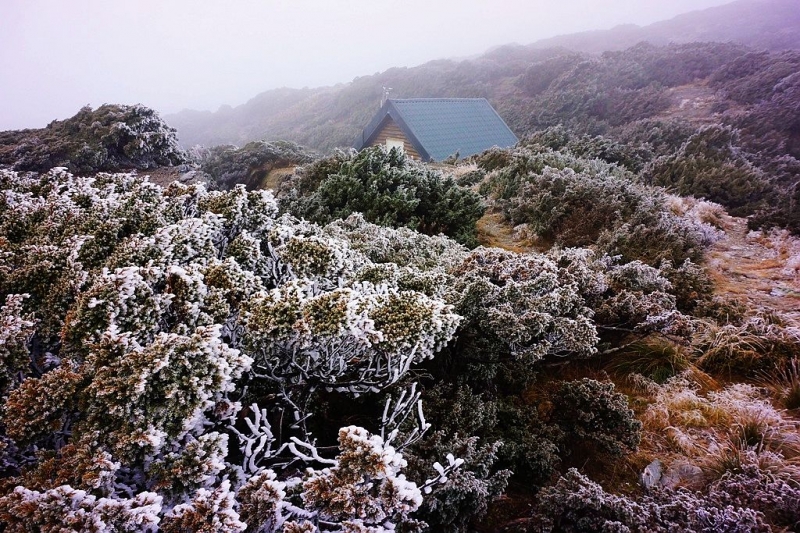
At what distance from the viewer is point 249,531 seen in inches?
74.9

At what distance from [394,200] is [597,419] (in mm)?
5330

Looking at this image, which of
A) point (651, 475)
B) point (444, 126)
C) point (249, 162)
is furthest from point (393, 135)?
point (651, 475)

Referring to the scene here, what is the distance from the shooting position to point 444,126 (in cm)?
1925

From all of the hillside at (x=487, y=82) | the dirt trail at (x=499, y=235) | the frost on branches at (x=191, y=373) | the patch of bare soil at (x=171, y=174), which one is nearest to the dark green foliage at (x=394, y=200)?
the dirt trail at (x=499, y=235)

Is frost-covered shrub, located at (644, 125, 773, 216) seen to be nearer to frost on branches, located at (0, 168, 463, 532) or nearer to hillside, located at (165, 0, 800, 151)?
frost on branches, located at (0, 168, 463, 532)

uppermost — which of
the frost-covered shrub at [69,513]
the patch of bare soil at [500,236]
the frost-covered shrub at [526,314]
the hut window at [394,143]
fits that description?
the hut window at [394,143]

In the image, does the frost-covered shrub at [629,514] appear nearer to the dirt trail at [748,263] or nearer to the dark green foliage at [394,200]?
the dirt trail at [748,263]

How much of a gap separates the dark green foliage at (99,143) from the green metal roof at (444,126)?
8.54 metres

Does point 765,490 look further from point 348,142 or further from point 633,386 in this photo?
point 348,142

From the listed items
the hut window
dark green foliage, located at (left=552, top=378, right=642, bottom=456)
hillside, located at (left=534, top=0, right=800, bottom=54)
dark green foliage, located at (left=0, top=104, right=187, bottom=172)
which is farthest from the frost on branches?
hillside, located at (left=534, top=0, right=800, bottom=54)

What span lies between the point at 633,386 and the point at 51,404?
4.56 meters

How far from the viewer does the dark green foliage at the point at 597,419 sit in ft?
10.8

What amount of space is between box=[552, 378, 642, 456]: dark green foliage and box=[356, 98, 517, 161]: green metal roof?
45.5 feet

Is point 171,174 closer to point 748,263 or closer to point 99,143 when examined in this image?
point 99,143
